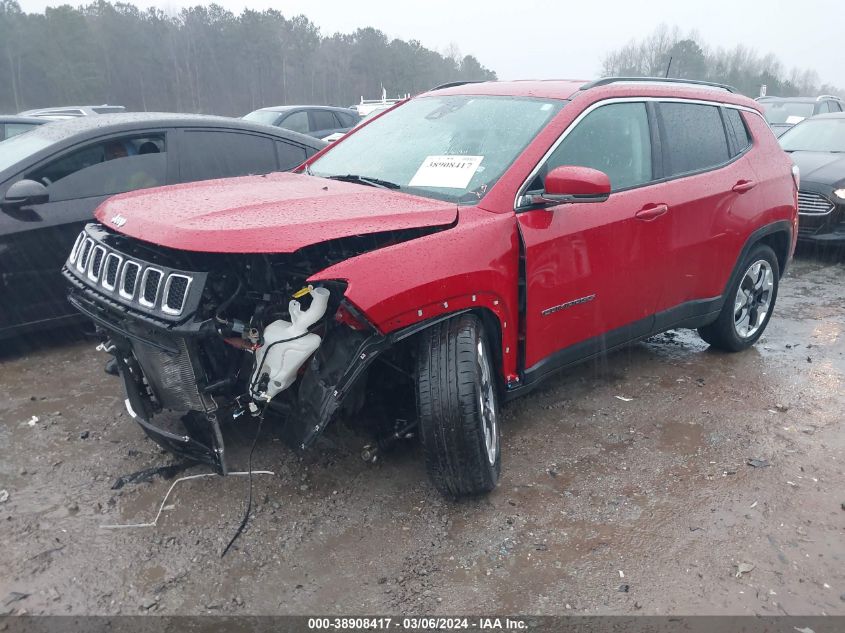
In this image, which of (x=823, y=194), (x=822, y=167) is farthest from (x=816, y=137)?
(x=823, y=194)

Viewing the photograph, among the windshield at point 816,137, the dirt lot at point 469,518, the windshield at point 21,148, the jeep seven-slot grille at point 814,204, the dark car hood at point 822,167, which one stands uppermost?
the windshield at point 21,148

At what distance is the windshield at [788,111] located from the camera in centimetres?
1402

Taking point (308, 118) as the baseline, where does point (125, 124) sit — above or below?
above

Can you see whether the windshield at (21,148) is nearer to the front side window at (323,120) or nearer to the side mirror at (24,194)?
the side mirror at (24,194)

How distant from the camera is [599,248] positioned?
3.27 metres

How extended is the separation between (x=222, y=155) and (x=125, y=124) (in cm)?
69

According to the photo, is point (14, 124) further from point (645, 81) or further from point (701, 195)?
point (701, 195)

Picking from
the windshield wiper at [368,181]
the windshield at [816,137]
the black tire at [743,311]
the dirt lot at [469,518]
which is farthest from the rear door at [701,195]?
the windshield at [816,137]

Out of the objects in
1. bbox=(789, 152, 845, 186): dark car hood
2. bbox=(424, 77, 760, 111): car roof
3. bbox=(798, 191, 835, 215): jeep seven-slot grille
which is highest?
bbox=(424, 77, 760, 111): car roof

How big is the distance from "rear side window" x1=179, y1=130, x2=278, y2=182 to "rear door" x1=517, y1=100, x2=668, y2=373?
273 centimetres

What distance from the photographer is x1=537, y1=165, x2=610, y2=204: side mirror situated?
2834mm

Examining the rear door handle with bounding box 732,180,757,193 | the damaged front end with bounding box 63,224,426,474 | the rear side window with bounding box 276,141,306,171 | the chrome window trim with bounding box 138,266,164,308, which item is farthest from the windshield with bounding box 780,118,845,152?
the chrome window trim with bounding box 138,266,164,308

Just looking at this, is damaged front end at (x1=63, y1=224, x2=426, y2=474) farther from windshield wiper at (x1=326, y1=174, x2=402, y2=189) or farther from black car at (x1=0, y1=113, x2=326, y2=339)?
black car at (x1=0, y1=113, x2=326, y2=339)

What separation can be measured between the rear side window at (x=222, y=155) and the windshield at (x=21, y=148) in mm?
873
